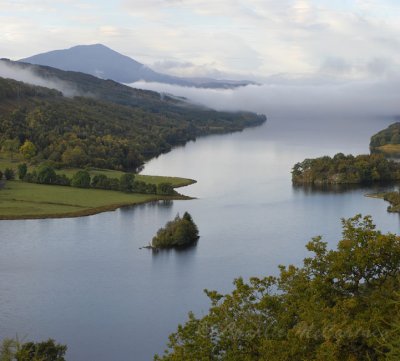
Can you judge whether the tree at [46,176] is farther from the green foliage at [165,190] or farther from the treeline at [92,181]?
the green foliage at [165,190]

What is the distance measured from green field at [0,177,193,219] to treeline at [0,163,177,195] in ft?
4.73

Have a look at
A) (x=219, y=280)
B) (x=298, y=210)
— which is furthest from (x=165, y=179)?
(x=219, y=280)

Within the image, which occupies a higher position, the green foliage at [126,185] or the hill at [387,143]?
the hill at [387,143]

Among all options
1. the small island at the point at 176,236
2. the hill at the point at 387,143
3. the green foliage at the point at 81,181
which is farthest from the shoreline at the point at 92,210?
the hill at the point at 387,143

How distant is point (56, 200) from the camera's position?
7119 centimetres

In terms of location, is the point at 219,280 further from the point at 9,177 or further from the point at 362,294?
the point at 9,177

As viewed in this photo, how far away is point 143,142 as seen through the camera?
13550cm

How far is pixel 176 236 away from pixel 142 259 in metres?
5.09

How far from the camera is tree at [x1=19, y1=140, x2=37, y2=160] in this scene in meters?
101

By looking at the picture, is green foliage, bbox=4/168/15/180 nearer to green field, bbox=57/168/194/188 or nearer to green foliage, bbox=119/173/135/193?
green field, bbox=57/168/194/188

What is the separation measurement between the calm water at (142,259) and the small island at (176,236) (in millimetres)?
1226

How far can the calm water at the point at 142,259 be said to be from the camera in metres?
35.2

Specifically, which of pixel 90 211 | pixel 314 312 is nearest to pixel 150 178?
pixel 90 211

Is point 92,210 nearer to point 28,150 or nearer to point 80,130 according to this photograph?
point 28,150
